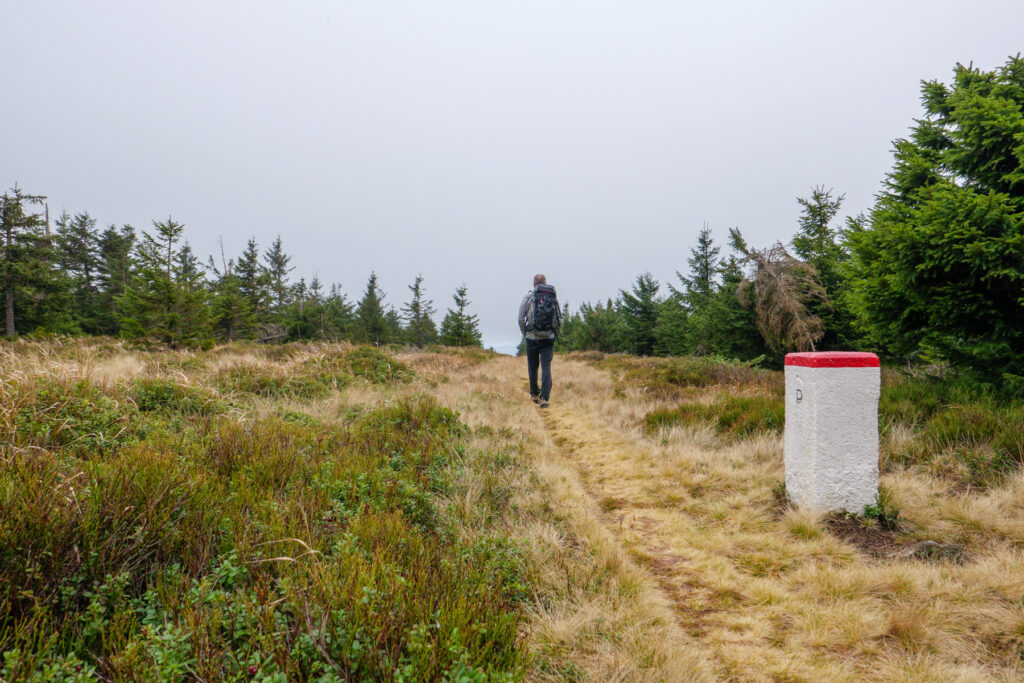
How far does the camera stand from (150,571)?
2.02m

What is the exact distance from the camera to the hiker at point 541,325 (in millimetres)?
8539

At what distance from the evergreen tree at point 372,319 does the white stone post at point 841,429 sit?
3642 centimetres

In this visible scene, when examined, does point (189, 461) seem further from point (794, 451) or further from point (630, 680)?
point (794, 451)

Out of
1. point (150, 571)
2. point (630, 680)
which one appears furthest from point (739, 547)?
point (150, 571)

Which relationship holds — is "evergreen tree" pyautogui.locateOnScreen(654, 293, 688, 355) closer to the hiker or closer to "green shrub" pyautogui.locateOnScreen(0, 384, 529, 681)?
the hiker

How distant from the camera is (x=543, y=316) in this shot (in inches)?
336

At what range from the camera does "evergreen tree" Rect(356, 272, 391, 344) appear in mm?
38188

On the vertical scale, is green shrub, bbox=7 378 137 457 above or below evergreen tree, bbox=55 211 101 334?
below

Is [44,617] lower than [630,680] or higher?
higher

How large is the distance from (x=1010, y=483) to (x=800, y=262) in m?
9.15

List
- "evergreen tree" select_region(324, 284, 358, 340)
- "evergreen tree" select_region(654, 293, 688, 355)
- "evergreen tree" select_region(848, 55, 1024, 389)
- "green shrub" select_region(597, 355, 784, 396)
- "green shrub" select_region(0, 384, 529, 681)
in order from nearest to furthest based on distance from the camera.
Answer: "green shrub" select_region(0, 384, 529, 681)
"evergreen tree" select_region(848, 55, 1024, 389)
"green shrub" select_region(597, 355, 784, 396)
"evergreen tree" select_region(654, 293, 688, 355)
"evergreen tree" select_region(324, 284, 358, 340)

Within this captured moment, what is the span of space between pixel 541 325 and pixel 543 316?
0.18m

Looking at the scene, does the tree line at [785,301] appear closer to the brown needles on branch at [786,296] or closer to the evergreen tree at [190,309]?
the brown needles on branch at [786,296]

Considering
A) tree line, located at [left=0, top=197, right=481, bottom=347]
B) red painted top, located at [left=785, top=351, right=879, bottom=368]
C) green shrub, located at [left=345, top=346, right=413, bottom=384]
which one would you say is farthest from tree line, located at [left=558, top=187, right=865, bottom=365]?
tree line, located at [left=0, top=197, right=481, bottom=347]
